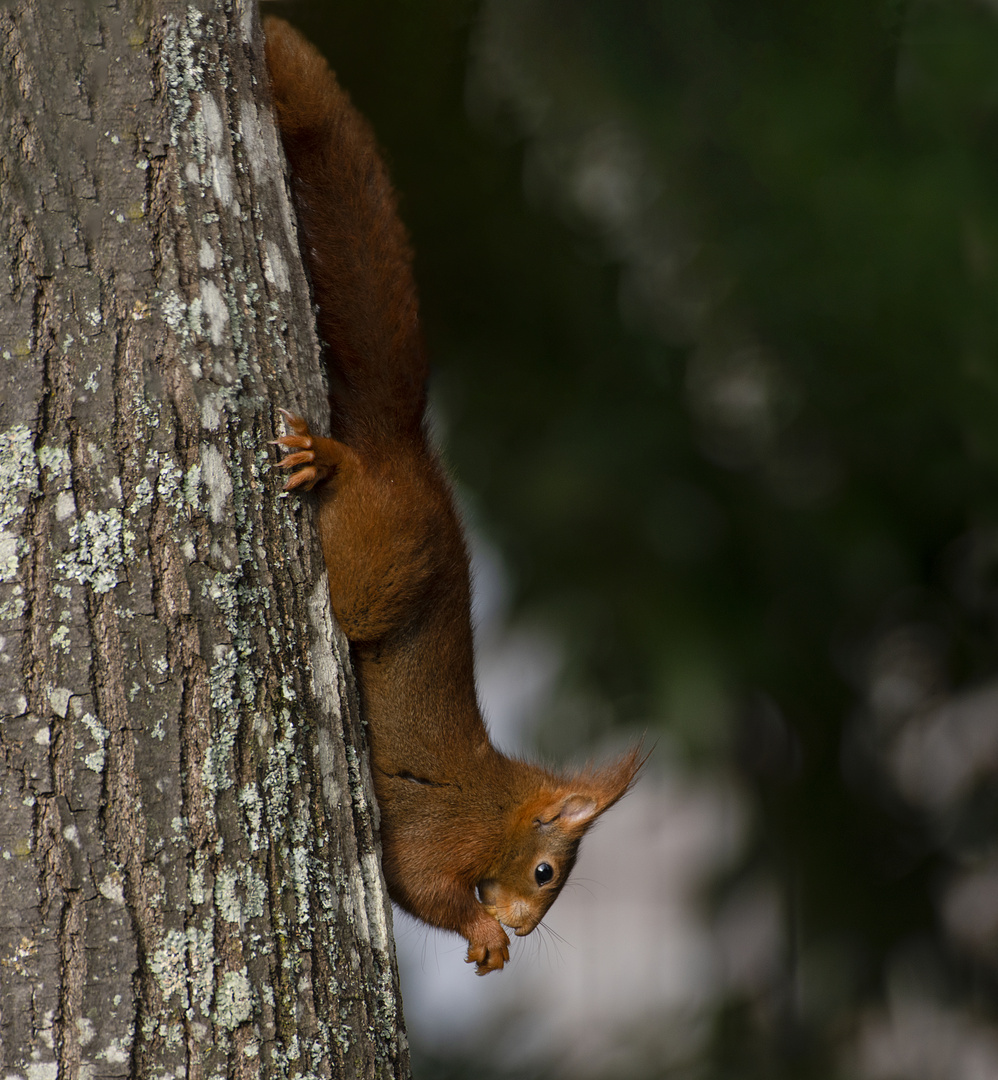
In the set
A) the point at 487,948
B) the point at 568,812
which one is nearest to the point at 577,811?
the point at 568,812

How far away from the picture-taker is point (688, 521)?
11.1 feet

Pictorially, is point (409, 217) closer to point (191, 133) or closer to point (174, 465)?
point (191, 133)

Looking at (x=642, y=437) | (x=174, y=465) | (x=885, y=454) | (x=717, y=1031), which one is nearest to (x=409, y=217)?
(x=642, y=437)

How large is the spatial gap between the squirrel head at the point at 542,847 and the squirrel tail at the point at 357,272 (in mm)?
982

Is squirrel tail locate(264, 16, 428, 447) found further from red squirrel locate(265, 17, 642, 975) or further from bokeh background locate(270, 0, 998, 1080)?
bokeh background locate(270, 0, 998, 1080)

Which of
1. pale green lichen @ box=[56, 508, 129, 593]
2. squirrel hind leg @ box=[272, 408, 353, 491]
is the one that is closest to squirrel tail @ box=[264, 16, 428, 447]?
squirrel hind leg @ box=[272, 408, 353, 491]

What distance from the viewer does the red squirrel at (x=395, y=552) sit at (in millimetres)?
1855

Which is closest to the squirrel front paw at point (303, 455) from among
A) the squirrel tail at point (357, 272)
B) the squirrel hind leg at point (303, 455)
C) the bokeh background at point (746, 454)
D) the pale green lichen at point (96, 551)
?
the squirrel hind leg at point (303, 455)

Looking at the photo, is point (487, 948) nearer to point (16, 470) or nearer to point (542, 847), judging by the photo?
point (542, 847)

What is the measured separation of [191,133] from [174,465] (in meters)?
0.47

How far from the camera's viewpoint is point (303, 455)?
1578mm

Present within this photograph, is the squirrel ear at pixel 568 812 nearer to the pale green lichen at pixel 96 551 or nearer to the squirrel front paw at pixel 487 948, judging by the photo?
the squirrel front paw at pixel 487 948

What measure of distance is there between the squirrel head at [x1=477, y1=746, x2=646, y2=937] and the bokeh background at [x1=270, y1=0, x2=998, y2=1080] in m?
0.69

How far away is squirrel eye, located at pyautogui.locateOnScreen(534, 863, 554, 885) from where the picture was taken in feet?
8.39
